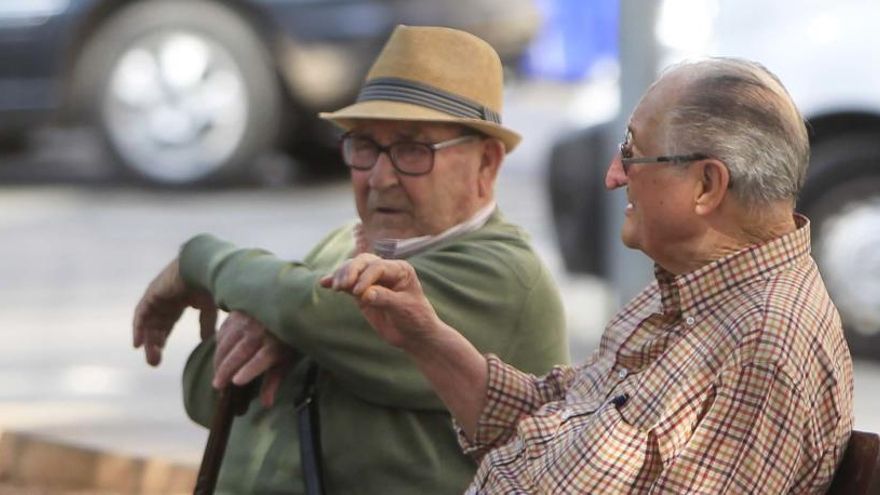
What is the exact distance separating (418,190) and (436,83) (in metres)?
0.19

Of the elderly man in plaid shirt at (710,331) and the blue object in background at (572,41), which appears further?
the blue object in background at (572,41)

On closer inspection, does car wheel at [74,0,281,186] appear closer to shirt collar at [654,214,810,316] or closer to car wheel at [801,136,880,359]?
car wheel at [801,136,880,359]

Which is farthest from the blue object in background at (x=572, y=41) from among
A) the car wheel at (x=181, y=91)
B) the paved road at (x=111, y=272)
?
the car wheel at (x=181, y=91)

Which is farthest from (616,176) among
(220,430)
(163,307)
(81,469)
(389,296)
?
(81,469)

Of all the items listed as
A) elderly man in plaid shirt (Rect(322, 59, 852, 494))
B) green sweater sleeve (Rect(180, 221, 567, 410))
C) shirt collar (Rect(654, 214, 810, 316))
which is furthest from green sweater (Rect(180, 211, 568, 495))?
shirt collar (Rect(654, 214, 810, 316))

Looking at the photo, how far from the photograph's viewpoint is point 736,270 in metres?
2.72

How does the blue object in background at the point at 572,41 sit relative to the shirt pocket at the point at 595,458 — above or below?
below

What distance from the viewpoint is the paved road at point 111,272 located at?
257 inches

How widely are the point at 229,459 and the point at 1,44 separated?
732 cm

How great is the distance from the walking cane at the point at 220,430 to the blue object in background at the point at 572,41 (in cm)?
856

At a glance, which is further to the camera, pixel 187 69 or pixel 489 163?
pixel 187 69

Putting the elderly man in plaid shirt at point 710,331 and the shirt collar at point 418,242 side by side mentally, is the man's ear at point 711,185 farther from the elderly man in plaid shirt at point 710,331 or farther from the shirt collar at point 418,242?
the shirt collar at point 418,242

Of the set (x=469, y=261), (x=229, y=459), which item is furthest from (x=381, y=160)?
(x=229, y=459)

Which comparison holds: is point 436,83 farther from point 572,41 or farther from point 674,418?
point 572,41
